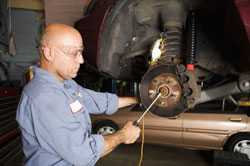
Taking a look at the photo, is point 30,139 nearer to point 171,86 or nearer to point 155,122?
point 171,86

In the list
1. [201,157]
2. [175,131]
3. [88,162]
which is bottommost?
[201,157]

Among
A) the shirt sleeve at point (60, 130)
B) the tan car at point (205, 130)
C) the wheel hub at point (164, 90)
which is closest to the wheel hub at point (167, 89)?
the wheel hub at point (164, 90)

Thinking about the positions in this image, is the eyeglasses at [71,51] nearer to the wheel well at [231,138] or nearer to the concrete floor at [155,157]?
the concrete floor at [155,157]

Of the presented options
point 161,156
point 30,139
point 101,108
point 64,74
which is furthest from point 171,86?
point 161,156

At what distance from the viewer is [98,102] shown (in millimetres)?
1386

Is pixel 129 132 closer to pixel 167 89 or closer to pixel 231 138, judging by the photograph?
pixel 167 89

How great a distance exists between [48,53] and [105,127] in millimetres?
2298

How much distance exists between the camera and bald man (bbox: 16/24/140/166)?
970mm

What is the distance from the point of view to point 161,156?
3148 mm

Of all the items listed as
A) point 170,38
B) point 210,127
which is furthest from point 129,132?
point 210,127

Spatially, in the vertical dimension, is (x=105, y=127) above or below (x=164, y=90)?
below

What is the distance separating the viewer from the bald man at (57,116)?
970mm

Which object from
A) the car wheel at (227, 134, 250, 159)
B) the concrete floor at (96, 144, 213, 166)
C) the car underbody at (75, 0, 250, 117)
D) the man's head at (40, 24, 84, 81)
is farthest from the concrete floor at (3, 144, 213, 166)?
the man's head at (40, 24, 84, 81)

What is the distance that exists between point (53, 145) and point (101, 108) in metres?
0.43
